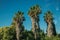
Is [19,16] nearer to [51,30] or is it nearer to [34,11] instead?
[34,11]

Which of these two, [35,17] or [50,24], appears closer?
[35,17]

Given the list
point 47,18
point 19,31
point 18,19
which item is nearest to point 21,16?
point 18,19

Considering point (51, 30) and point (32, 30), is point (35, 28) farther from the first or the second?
point (51, 30)

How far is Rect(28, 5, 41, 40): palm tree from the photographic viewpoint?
80988 millimetres

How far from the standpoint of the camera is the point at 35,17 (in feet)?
278

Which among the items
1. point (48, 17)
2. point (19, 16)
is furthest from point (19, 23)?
point (48, 17)

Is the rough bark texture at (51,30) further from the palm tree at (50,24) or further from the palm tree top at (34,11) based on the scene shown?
the palm tree top at (34,11)

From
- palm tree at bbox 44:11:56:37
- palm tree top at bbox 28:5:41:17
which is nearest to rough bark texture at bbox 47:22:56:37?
palm tree at bbox 44:11:56:37

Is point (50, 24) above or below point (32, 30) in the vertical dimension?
above

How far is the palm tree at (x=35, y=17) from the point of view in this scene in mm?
80988

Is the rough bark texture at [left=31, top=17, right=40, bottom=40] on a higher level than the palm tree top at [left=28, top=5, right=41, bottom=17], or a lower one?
lower

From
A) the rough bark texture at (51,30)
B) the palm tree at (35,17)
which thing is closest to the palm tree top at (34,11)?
the palm tree at (35,17)

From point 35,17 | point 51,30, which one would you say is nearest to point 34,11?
point 35,17

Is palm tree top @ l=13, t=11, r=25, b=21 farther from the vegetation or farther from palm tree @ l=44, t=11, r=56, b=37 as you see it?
palm tree @ l=44, t=11, r=56, b=37
